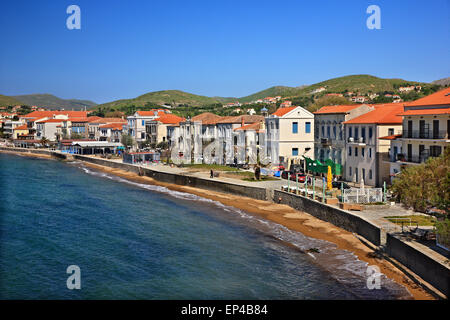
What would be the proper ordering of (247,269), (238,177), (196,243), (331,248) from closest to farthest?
(247,269)
(331,248)
(196,243)
(238,177)

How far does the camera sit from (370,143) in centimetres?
4912

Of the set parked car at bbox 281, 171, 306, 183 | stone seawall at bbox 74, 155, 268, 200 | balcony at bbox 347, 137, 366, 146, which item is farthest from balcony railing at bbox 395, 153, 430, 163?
stone seawall at bbox 74, 155, 268, 200

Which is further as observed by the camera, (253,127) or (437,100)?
(253,127)

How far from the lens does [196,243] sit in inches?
1396

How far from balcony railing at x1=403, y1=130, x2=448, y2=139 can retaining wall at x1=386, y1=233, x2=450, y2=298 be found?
13.3 meters

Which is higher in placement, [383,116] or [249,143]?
[383,116]

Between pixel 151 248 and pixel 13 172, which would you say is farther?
pixel 13 172

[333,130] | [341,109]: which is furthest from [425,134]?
[333,130]

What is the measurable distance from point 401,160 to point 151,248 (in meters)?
22.3

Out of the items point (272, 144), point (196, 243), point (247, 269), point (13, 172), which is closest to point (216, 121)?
point (272, 144)

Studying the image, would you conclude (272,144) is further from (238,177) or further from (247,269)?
(247,269)

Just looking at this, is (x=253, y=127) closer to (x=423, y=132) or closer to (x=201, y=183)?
(x=201, y=183)

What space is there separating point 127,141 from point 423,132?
3046 inches

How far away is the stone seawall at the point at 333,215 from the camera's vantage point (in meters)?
31.7
